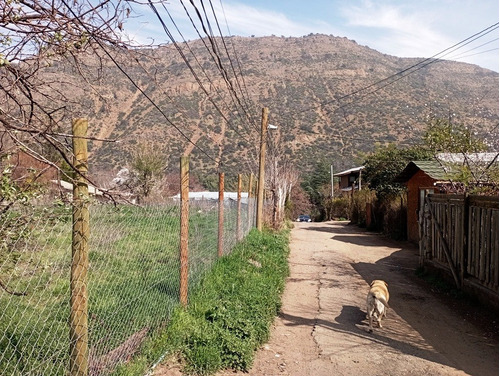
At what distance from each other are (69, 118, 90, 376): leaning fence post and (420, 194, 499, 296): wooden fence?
234 inches

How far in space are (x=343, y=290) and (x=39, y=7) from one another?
7.83m

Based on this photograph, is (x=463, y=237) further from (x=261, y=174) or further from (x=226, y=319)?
(x=261, y=174)

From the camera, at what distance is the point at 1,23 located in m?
2.69

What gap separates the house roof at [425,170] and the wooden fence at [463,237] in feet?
14.4

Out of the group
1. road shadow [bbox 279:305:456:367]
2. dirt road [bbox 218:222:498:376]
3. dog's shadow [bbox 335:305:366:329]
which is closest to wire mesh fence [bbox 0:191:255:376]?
dirt road [bbox 218:222:498:376]

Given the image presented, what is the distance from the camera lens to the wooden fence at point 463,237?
7191 mm

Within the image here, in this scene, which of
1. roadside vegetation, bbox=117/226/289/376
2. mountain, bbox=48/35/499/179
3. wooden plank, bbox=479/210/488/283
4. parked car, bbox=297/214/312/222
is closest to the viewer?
roadside vegetation, bbox=117/226/289/376

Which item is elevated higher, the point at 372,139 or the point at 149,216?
the point at 372,139

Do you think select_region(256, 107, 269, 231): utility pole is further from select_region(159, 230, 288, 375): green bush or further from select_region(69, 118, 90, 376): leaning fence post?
select_region(69, 118, 90, 376): leaning fence post

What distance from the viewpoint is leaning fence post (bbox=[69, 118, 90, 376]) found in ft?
10.3

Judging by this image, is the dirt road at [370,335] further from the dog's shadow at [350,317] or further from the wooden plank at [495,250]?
the wooden plank at [495,250]

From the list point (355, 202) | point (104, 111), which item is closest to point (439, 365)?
point (104, 111)

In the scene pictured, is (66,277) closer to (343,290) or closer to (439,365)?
(439,365)

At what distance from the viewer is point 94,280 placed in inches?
218
